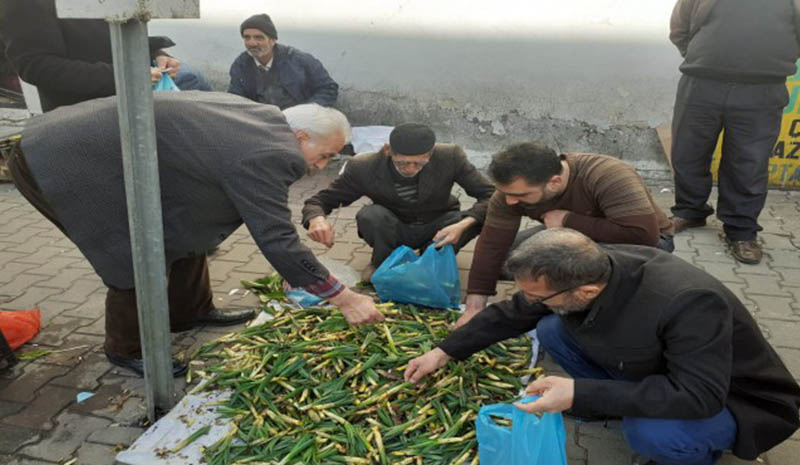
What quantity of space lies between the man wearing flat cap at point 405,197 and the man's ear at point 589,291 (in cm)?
178

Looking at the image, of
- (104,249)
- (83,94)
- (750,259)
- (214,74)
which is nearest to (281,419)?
(104,249)

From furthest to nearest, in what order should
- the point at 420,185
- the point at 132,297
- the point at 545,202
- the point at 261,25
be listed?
the point at 261,25, the point at 420,185, the point at 545,202, the point at 132,297

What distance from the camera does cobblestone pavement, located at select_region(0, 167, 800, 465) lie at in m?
2.90

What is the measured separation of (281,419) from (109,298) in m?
1.16

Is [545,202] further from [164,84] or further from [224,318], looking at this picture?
[164,84]

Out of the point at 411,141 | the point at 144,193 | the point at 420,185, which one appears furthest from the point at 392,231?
the point at 144,193

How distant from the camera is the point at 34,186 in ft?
9.82

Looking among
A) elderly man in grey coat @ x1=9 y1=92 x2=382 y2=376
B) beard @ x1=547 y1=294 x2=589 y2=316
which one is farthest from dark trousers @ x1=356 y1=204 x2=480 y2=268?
beard @ x1=547 y1=294 x2=589 y2=316

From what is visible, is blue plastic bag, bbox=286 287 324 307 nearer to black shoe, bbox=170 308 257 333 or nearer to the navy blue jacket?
black shoe, bbox=170 308 257 333

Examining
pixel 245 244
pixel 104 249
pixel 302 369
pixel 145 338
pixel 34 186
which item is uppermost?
pixel 34 186

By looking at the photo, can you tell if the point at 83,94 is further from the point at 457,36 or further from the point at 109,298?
the point at 457,36

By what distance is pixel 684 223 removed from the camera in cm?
542

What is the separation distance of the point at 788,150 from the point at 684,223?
1678 millimetres

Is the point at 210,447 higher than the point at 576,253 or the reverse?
the reverse
